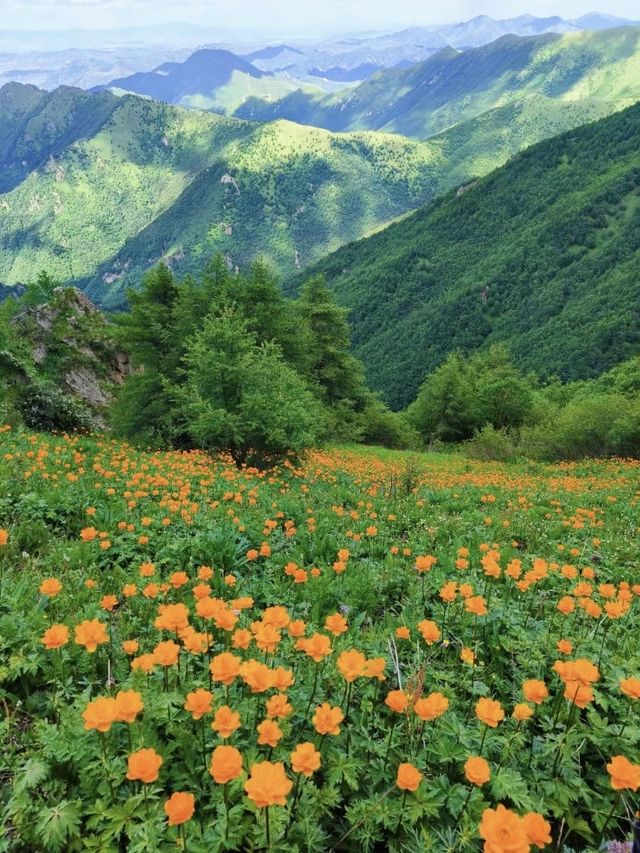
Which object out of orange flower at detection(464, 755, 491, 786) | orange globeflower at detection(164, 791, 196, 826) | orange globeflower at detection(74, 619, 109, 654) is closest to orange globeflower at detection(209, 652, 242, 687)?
orange globeflower at detection(164, 791, 196, 826)

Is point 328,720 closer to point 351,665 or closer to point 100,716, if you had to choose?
point 351,665

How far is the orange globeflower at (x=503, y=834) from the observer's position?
71.4 inches

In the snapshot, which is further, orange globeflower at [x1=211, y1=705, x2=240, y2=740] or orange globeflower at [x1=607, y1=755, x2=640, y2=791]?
orange globeflower at [x1=211, y1=705, x2=240, y2=740]

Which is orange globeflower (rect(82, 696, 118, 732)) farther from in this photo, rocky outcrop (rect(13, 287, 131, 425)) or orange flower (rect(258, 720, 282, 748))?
rocky outcrop (rect(13, 287, 131, 425))

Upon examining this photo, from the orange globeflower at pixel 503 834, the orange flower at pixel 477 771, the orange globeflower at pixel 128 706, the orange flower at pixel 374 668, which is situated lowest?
the orange flower at pixel 374 668

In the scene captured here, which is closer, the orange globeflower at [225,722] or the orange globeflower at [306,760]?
the orange globeflower at [306,760]

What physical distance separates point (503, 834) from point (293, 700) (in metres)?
1.56

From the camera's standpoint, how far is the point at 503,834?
1863mm

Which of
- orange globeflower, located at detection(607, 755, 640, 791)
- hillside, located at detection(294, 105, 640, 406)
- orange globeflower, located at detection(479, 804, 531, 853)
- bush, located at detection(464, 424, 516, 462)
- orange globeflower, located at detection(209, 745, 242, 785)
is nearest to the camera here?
orange globeflower, located at detection(479, 804, 531, 853)

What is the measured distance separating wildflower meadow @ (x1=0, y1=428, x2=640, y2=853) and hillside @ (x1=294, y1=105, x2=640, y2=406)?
11564 centimetres

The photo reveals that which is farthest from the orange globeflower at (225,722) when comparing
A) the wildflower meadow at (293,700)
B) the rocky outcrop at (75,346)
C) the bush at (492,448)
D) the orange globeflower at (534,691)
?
the bush at (492,448)

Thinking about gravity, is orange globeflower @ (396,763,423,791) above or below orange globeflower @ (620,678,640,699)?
above

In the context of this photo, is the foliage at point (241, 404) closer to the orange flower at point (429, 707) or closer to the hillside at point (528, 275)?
the orange flower at point (429, 707)

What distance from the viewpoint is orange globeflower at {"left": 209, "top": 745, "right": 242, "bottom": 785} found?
206 centimetres
